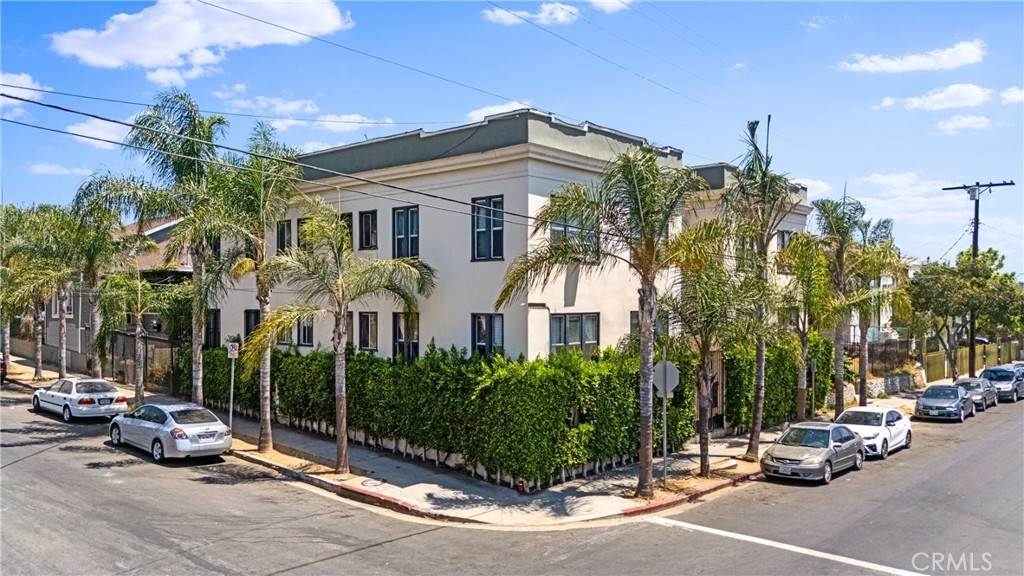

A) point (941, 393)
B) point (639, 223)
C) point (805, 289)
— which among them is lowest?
point (941, 393)

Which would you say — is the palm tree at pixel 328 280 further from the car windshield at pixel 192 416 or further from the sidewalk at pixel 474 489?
the car windshield at pixel 192 416

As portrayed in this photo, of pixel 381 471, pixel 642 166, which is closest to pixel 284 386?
pixel 381 471

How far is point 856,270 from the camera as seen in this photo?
27.5 m

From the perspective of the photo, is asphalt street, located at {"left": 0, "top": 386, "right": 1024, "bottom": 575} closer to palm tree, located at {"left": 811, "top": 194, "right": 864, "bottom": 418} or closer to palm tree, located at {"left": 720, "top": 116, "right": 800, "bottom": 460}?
palm tree, located at {"left": 720, "top": 116, "right": 800, "bottom": 460}

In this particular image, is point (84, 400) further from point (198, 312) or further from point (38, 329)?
point (38, 329)

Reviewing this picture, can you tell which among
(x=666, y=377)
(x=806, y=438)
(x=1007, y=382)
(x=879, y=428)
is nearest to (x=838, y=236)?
(x=879, y=428)

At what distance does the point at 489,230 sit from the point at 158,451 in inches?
406

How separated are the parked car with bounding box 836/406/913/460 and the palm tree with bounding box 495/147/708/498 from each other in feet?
28.9

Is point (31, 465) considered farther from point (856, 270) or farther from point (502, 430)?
point (856, 270)

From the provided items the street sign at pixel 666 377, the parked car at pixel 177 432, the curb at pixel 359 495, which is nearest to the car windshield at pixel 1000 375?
the street sign at pixel 666 377

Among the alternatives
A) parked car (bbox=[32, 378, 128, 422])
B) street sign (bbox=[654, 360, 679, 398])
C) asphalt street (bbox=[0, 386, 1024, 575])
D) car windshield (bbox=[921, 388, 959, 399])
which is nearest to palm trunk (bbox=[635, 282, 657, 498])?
street sign (bbox=[654, 360, 679, 398])

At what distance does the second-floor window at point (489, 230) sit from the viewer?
19406 millimetres

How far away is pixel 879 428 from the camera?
73.0 ft

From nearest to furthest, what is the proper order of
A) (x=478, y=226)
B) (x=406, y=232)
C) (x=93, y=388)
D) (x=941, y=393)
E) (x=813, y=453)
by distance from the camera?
(x=813, y=453) < (x=478, y=226) < (x=406, y=232) < (x=93, y=388) < (x=941, y=393)
